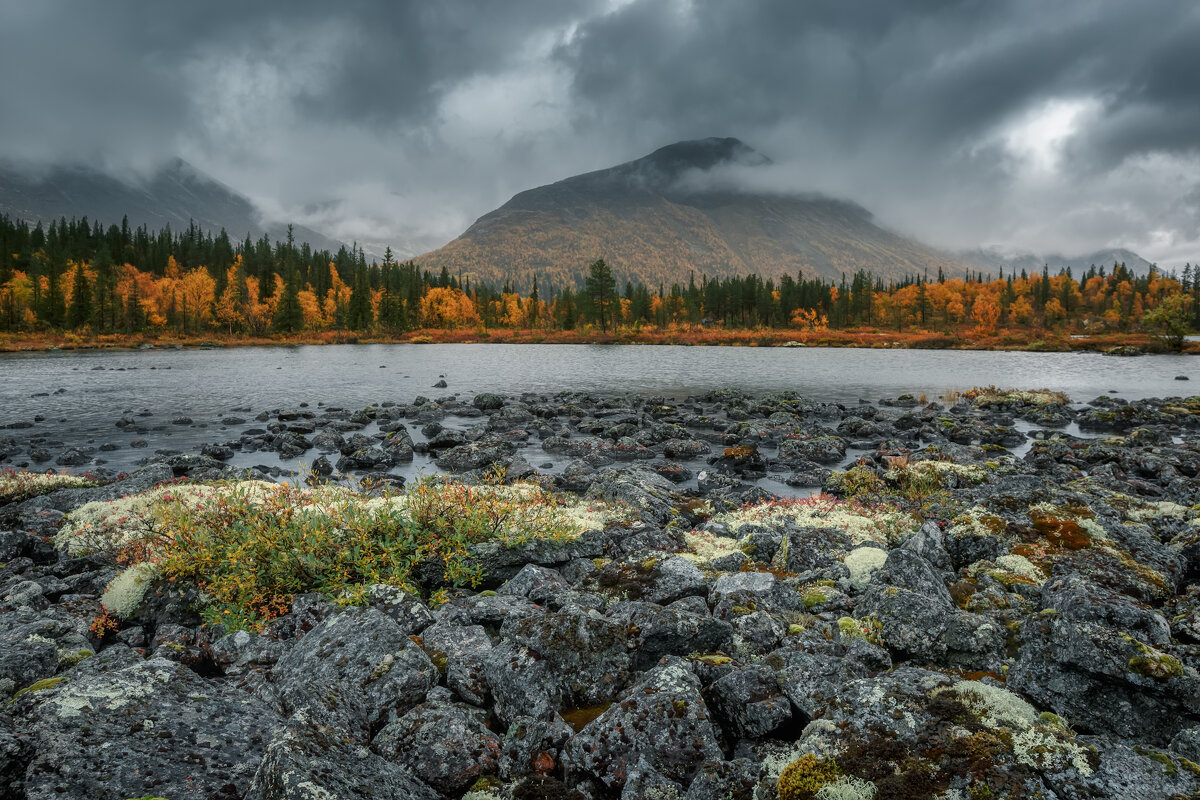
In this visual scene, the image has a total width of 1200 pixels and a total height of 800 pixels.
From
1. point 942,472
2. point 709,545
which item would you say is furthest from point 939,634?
point 942,472

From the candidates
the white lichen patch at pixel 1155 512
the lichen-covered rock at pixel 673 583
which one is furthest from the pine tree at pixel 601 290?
Result: the lichen-covered rock at pixel 673 583

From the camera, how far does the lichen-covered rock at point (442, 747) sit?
4.71 m

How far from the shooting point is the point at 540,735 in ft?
16.3

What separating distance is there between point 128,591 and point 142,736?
212 inches

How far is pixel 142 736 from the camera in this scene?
432 centimetres

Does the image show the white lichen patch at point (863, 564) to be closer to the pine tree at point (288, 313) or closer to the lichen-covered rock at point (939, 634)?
the lichen-covered rock at point (939, 634)

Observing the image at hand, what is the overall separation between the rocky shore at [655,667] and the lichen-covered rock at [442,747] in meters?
0.02

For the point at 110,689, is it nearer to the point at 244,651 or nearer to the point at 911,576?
the point at 244,651

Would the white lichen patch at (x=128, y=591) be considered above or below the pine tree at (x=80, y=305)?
below

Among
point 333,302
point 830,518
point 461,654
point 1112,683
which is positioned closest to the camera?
point 1112,683

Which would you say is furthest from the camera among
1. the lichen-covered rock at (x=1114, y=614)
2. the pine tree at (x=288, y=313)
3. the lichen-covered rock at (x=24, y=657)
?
the pine tree at (x=288, y=313)

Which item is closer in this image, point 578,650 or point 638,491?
point 578,650

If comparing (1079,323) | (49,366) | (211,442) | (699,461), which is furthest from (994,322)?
(49,366)

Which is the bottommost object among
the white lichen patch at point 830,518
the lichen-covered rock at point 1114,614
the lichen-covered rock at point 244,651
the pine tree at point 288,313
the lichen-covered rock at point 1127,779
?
the white lichen patch at point 830,518
